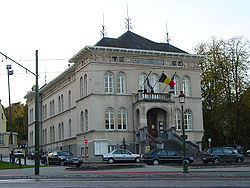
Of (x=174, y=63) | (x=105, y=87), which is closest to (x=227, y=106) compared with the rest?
(x=174, y=63)

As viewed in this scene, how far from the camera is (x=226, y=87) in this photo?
54.9 metres

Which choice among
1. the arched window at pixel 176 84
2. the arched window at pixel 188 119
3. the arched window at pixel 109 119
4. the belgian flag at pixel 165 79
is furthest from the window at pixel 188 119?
the arched window at pixel 109 119

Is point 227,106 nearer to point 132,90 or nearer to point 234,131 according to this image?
point 234,131

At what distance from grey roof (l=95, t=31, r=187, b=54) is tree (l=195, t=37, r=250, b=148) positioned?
8.21 meters

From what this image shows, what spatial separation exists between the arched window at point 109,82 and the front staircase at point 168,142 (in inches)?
230

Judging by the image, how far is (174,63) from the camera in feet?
159

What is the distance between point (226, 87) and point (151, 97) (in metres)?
15.2

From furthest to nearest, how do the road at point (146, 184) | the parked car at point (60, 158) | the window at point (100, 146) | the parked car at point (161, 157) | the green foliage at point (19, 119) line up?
the green foliage at point (19, 119)
the window at point (100, 146)
the parked car at point (60, 158)
the parked car at point (161, 157)
the road at point (146, 184)

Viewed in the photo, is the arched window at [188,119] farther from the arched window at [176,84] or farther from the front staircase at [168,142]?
the front staircase at [168,142]

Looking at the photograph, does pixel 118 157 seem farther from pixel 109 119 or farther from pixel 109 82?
pixel 109 82

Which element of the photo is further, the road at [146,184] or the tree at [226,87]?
the tree at [226,87]

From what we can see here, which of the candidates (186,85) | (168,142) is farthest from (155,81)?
(168,142)

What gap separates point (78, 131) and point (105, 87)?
23.2 feet

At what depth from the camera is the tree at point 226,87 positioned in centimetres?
5366
